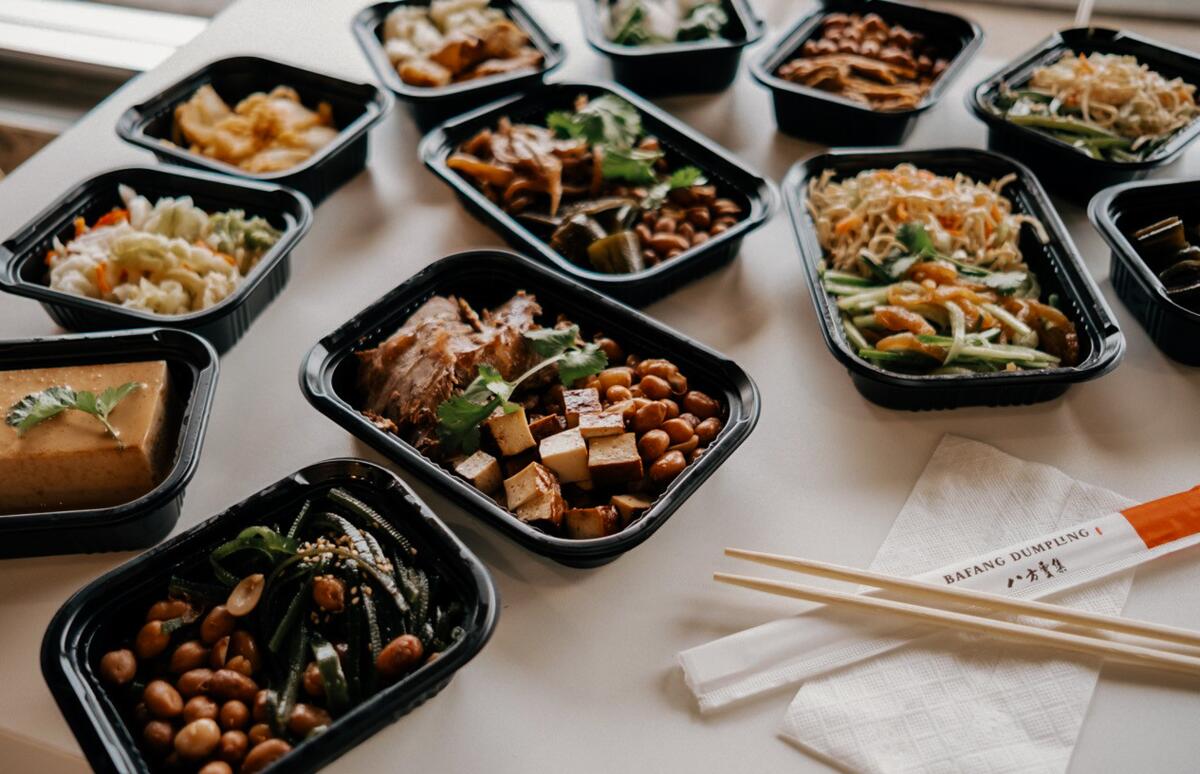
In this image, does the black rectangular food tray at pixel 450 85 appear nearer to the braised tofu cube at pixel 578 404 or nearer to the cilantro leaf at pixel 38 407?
the braised tofu cube at pixel 578 404

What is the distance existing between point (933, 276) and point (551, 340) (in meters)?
0.93

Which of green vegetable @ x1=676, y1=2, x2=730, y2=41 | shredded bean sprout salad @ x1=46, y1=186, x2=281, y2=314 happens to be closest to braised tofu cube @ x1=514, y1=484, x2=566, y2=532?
shredded bean sprout salad @ x1=46, y1=186, x2=281, y2=314

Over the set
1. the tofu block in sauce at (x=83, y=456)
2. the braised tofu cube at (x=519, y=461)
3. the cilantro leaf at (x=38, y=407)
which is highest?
the cilantro leaf at (x=38, y=407)

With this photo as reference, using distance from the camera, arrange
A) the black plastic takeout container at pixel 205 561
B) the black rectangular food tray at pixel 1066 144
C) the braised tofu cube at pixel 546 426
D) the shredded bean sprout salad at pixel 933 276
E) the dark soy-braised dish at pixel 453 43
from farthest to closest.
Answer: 1. the dark soy-braised dish at pixel 453 43
2. the black rectangular food tray at pixel 1066 144
3. the shredded bean sprout salad at pixel 933 276
4. the braised tofu cube at pixel 546 426
5. the black plastic takeout container at pixel 205 561

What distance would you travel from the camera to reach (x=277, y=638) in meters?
1.60

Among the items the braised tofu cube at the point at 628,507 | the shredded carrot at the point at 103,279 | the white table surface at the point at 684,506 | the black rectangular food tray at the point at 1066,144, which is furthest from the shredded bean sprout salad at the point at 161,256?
the black rectangular food tray at the point at 1066,144

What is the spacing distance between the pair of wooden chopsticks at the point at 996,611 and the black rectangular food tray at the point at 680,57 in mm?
1780

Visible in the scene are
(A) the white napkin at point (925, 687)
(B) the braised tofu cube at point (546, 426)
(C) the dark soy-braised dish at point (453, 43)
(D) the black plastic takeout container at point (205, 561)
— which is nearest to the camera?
(D) the black plastic takeout container at point (205, 561)

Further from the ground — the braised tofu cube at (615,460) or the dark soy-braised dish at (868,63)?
the dark soy-braised dish at (868,63)

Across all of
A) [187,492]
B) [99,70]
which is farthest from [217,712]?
[99,70]

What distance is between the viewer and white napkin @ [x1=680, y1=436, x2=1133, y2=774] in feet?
5.06

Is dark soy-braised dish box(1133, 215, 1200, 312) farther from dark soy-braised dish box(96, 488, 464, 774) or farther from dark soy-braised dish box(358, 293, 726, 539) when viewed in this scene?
dark soy-braised dish box(96, 488, 464, 774)

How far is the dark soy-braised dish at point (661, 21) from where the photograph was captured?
306 cm

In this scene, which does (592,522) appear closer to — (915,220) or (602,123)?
(915,220)
